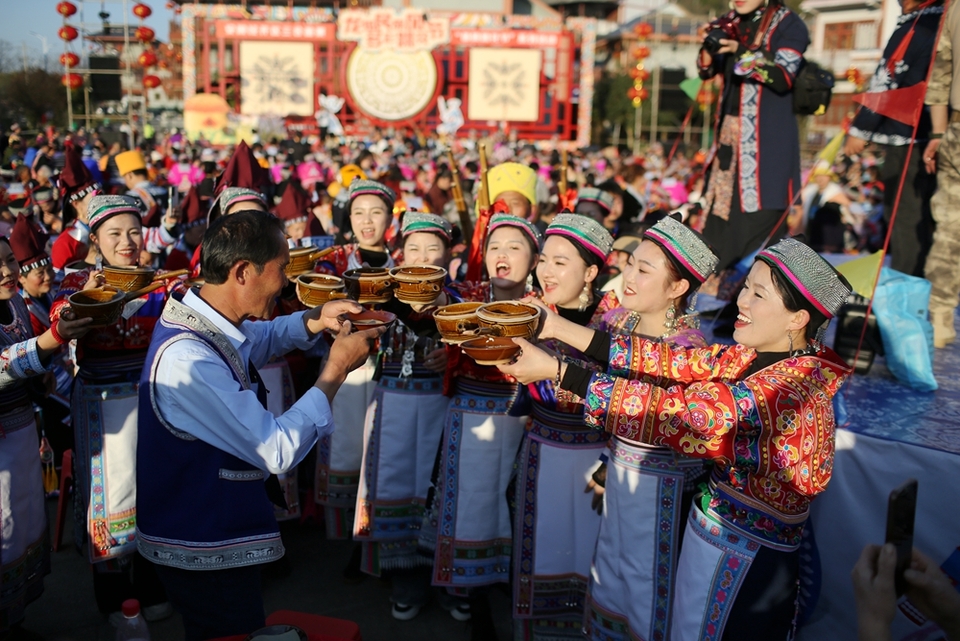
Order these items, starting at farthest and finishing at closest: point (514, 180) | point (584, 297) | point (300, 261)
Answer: point (514, 180) < point (300, 261) < point (584, 297)

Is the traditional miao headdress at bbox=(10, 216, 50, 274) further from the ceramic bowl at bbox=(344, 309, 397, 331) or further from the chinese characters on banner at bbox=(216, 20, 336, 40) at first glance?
the chinese characters on banner at bbox=(216, 20, 336, 40)

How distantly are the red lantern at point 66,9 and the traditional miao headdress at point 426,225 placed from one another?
19.6 metres

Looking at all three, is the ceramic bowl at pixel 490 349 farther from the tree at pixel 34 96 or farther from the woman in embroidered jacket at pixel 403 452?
the tree at pixel 34 96

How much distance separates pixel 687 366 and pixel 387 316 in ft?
3.31

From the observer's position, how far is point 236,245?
2.07 metres

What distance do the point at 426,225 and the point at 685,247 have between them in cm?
133

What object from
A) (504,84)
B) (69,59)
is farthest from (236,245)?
(504,84)

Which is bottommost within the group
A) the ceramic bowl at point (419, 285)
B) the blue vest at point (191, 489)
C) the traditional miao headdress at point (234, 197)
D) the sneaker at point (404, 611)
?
the sneaker at point (404, 611)

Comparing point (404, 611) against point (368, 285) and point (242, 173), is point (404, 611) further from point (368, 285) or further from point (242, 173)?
point (242, 173)

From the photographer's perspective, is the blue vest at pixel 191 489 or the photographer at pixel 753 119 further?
the photographer at pixel 753 119

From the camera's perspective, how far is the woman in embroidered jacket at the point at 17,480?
277 centimetres

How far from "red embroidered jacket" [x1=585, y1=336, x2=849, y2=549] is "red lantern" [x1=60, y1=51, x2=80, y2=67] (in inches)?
782

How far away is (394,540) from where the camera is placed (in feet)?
11.2

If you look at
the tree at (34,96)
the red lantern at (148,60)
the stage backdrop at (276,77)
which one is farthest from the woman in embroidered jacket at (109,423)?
the stage backdrop at (276,77)
